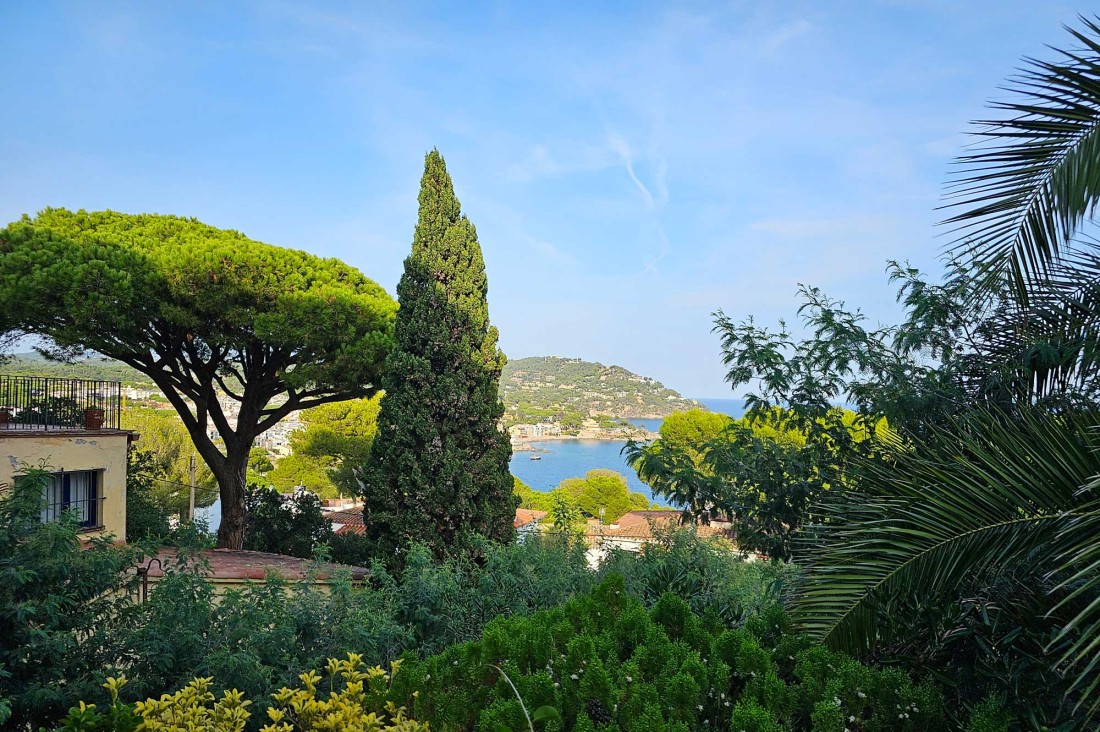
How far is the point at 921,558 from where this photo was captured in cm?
218

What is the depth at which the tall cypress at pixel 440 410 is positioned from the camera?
404 inches

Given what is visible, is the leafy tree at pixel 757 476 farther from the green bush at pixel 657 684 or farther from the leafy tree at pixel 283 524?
the leafy tree at pixel 283 524

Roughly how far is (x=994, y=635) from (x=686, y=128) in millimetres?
9212

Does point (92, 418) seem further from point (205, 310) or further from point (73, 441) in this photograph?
point (205, 310)

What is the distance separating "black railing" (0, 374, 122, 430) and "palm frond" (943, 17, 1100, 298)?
1375cm

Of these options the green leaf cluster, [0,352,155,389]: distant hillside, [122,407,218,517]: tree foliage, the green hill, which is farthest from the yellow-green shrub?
the green hill

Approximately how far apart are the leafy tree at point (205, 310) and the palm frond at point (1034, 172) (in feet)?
36.2

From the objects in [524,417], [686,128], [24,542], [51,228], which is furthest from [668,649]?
[524,417]

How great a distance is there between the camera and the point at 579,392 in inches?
2756

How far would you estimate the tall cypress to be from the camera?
404 inches

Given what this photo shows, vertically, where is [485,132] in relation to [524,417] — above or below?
above

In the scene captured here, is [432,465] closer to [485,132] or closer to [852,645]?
[485,132]

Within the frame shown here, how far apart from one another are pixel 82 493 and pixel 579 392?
59.6 metres

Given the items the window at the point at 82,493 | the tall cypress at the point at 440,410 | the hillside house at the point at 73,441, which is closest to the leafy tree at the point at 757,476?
the tall cypress at the point at 440,410
